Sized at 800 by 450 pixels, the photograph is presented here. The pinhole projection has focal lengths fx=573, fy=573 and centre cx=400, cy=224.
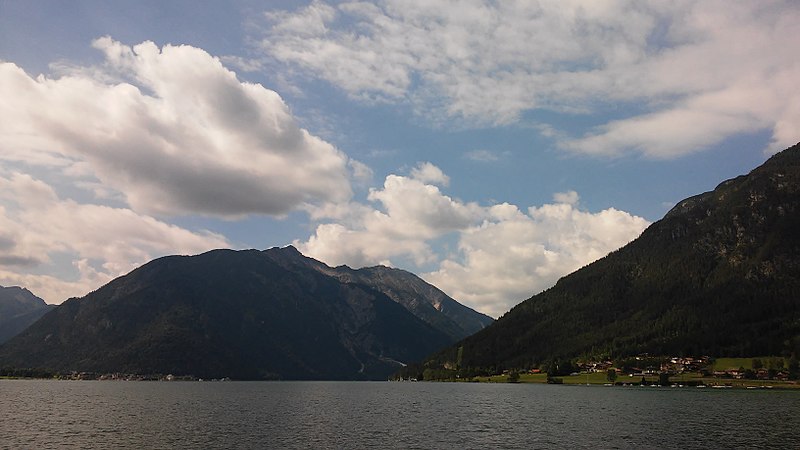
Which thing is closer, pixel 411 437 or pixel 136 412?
pixel 411 437

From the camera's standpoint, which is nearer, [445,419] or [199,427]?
[199,427]

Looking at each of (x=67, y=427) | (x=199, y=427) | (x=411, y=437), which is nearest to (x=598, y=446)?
(x=411, y=437)

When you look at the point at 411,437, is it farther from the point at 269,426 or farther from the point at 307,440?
the point at 269,426

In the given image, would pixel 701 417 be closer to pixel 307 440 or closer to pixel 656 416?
pixel 656 416

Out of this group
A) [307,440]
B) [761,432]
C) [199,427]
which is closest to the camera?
[307,440]

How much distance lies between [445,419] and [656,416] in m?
47.6

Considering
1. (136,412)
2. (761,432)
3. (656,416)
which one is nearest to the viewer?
(761,432)

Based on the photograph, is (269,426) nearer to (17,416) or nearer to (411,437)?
(411,437)

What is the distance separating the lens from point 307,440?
87875 mm

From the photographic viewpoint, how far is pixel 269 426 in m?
108

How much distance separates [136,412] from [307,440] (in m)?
71.1

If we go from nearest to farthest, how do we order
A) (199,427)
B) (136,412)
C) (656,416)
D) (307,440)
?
(307,440), (199,427), (656,416), (136,412)

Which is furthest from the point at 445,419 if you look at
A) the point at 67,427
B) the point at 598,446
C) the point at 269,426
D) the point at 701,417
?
the point at 67,427

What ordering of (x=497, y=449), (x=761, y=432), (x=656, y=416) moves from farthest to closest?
1. (x=656, y=416)
2. (x=761, y=432)
3. (x=497, y=449)
